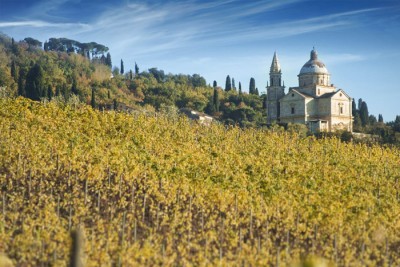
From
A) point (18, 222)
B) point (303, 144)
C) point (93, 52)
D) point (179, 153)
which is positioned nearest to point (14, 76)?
point (303, 144)

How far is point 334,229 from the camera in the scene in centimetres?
1859

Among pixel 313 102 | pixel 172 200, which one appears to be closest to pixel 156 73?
pixel 313 102

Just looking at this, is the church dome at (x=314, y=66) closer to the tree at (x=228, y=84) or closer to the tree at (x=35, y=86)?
the tree at (x=228, y=84)

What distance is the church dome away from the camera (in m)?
69.4

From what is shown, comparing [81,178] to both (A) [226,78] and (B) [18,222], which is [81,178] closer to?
(B) [18,222]

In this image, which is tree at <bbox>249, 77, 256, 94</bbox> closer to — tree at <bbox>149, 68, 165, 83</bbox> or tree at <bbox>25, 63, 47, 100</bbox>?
tree at <bbox>149, 68, 165, 83</bbox>

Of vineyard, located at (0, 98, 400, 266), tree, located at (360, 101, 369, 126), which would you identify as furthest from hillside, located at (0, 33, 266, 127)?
vineyard, located at (0, 98, 400, 266)

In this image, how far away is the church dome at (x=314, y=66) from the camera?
69438 mm

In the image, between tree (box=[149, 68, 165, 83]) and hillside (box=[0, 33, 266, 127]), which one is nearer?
hillside (box=[0, 33, 266, 127])

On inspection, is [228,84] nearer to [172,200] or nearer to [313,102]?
[313,102]

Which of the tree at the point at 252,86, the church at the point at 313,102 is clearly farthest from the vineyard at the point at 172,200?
the tree at the point at 252,86

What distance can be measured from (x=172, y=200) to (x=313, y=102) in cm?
4956

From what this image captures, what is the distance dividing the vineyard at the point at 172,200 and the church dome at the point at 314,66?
42446 millimetres

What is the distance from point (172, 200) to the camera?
1973cm
